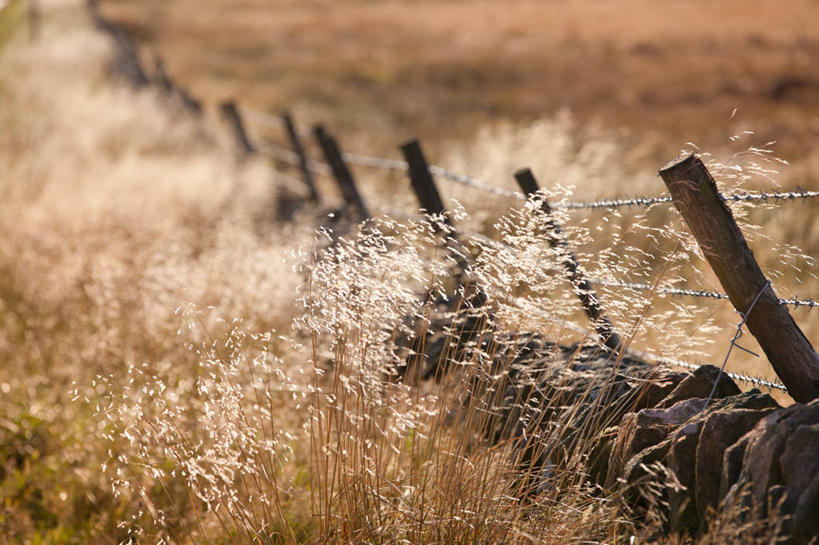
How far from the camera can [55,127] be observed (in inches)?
417

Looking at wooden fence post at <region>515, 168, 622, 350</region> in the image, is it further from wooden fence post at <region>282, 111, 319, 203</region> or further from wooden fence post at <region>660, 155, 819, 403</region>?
wooden fence post at <region>282, 111, 319, 203</region>

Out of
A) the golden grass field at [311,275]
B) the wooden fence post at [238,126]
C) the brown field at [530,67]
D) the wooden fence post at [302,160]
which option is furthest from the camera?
the brown field at [530,67]

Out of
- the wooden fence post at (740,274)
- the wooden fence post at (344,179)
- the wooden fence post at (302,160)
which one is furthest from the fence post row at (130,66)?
the wooden fence post at (740,274)

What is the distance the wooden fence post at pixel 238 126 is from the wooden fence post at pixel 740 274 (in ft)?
24.2

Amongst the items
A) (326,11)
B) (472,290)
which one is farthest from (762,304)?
(326,11)

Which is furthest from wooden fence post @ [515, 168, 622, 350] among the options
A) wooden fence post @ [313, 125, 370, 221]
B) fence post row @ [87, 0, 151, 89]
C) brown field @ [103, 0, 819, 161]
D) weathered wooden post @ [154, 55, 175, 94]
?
fence post row @ [87, 0, 151, 89]

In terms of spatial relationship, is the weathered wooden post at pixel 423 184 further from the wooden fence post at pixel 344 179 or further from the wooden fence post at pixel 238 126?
the wooden fence post at pixel 238 126

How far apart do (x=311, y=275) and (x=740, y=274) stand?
1253mm

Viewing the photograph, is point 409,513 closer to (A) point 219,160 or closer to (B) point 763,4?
(A) point 219,160

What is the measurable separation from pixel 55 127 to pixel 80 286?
6214 mm

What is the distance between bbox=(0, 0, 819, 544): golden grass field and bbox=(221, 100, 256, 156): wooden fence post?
270 mm

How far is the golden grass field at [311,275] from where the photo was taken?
238 cm

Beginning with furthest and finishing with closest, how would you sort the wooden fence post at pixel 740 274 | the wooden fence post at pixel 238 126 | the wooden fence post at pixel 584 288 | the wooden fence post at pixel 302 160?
the wooden fence post at pixel 238 126
the wooden fence post at pixel 302 160
the wooden fence post at pixel 584 288
the wooden fence post at pixel 740 274

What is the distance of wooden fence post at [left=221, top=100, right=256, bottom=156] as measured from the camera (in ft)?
29.7
